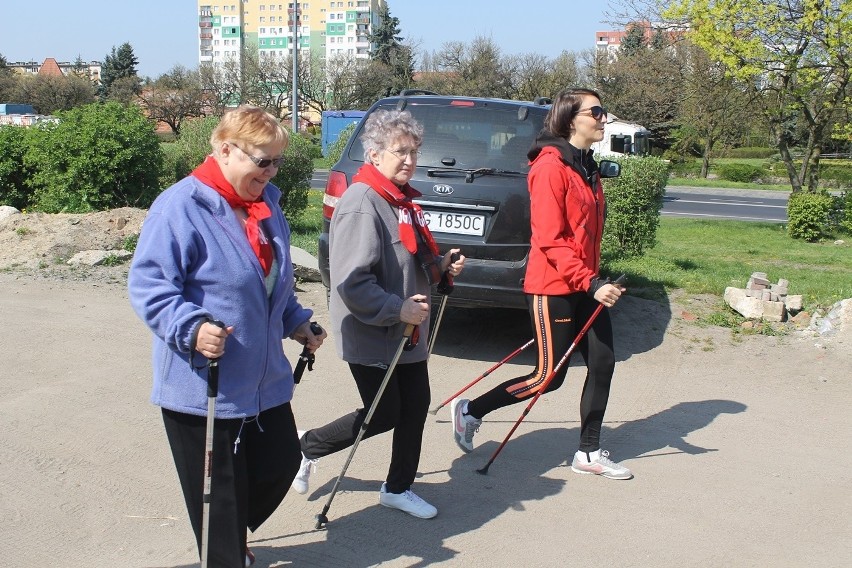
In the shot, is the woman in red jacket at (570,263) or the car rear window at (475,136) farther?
the car rear window at (475,136)

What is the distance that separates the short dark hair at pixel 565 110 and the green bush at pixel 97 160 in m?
7.85

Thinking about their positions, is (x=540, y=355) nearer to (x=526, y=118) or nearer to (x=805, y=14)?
(x=526, y=118)

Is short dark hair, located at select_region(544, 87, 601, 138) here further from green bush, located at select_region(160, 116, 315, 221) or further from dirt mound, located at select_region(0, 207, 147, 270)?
green bush, located at select_region(160, 116, 315, 221)

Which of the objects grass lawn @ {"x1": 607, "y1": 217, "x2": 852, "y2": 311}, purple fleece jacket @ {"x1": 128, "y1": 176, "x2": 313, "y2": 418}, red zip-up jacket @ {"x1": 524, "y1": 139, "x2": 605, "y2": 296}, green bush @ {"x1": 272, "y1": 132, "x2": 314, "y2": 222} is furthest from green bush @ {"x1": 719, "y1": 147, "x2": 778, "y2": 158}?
purple fleece jacket @ {"x1": 128, "y1": 176, "x2": 313, "y2": 418}

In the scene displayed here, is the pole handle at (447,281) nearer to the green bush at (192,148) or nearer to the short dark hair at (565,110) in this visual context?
the short dark hair at (565,110)

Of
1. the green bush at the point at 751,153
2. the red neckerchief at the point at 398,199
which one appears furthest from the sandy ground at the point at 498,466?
the green bush at the point at 751,153

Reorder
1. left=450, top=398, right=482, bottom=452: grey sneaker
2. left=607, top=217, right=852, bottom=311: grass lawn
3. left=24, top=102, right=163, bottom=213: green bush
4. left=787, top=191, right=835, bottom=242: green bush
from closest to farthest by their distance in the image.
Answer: left=450, top=398, right=482, bottom=452: grey sneaker → left=607, top=217, right=852, bottom=311: grass lawn → left=24, top=102, right=163, bottom=213: green bush → left=787, top=191, right=835, bottom=242: green bush

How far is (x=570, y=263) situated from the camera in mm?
4547

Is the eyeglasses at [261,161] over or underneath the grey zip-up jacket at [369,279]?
over

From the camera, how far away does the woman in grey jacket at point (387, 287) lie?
12.6ft

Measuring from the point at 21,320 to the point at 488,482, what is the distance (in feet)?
15.1

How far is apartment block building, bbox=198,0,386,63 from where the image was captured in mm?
122812

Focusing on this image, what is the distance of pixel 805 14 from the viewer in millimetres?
16734

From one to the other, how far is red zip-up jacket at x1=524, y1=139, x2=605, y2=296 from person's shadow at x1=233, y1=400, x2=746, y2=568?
1.03 meters
